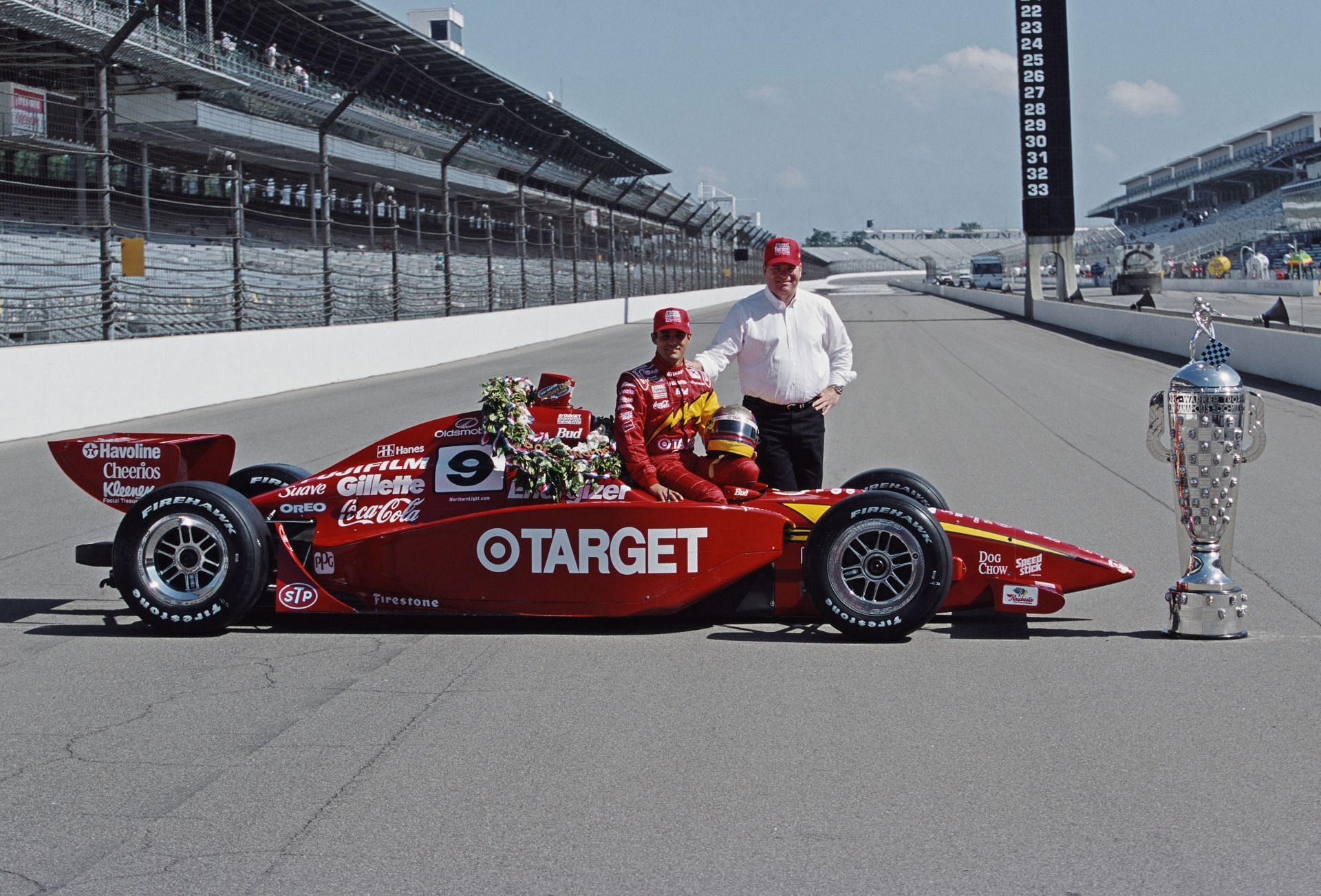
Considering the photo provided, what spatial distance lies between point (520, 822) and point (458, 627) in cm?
244

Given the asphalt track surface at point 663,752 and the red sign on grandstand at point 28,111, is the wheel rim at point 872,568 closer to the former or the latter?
the asphalt track surface at point 663,752

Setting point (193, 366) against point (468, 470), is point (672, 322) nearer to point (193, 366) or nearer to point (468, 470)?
point (468, 470)

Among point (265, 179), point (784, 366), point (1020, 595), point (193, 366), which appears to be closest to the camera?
point (1020, 595)

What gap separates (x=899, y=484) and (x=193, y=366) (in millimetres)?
13355

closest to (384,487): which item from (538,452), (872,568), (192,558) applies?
(538,452)

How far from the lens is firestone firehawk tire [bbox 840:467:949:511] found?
6551 mm

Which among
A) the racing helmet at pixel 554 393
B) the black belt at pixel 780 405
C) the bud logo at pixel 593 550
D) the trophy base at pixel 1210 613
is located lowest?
the trophy base at pixel 1210 613

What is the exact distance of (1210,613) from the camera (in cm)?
541

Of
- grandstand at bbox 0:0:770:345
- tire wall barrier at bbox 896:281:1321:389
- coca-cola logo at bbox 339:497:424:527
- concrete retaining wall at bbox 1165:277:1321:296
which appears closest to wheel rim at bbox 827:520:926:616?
coca-cola logo at bbox 339:497:424:527

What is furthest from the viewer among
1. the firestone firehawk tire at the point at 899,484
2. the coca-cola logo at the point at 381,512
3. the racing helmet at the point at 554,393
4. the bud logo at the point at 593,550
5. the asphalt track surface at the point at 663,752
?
the firestone firehawk tire at the point at 899,484

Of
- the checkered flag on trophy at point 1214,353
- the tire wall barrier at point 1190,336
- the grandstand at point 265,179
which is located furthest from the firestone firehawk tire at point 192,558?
the tire wall barrier at point 1190,336

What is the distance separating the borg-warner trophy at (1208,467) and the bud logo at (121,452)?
4.32 m

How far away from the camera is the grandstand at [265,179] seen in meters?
16.4

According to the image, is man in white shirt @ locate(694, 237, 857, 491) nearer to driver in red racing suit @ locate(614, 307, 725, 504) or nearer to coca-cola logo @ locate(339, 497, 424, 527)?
driver in red racing suit @ locate(614, 307, 725, 504)
